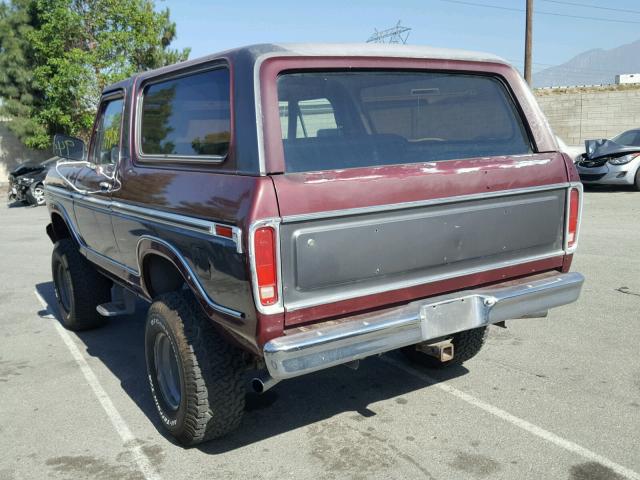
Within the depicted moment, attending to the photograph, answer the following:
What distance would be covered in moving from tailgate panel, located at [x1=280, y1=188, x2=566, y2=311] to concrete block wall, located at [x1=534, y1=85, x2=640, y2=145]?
22634mm

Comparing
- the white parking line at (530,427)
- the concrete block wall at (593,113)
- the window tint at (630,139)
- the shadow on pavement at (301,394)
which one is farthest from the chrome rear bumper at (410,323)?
the concrete block wall at (593,113)

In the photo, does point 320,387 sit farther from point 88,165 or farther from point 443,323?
point 88,165

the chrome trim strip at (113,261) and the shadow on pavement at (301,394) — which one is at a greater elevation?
the chrome trim strip at (113,261)

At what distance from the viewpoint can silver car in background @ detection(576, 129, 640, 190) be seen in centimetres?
1320

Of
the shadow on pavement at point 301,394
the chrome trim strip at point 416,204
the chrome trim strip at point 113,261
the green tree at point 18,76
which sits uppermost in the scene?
the green tree at point 18,76

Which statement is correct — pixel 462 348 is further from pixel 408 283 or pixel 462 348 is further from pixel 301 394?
pixel 408 283

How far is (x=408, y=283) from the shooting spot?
10.3ft

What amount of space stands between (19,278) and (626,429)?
7.29 meters

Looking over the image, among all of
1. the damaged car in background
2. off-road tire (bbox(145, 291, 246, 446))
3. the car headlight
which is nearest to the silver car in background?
the car headlight

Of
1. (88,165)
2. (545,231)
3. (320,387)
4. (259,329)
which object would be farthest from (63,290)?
(545,231)

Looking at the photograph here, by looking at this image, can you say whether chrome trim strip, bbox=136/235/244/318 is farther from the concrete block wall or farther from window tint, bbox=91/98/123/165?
the concrete block wall

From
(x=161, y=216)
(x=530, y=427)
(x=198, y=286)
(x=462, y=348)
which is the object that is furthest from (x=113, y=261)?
(x=530, y=427)

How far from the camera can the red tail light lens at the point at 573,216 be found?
11.9ft

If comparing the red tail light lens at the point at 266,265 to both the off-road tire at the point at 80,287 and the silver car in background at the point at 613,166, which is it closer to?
the off-road tire at the point at 80,287
